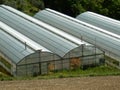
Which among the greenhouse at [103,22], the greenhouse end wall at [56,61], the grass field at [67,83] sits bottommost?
the greenhouse at [103,22]

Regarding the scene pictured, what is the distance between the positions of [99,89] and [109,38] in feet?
49.4

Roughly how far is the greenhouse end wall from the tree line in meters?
21.7

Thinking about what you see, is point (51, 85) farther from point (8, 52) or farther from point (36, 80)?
point (8, 52)

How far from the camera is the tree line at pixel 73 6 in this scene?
55406 mm

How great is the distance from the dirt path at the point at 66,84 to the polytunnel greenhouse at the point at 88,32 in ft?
31.7

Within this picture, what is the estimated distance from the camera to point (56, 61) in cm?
3253

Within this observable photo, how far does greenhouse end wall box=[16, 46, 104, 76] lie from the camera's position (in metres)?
31.1

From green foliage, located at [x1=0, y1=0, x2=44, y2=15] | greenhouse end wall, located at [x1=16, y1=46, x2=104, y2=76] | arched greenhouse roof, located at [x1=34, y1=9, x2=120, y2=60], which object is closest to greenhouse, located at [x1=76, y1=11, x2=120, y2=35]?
arched greenhouse roof, located at [x1=34, y1=9, x2=120, y2=60]

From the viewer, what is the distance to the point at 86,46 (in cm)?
3406

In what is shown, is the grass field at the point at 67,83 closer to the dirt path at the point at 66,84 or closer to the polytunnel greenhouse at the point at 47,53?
the dirt path at the point at 66,84

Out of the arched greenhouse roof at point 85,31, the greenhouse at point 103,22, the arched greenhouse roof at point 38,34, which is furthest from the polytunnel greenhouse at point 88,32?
the arched greenhouse roof at point 38,34

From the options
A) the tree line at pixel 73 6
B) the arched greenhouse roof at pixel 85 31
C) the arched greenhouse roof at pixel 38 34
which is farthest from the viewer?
the tree line at pixel 73 6

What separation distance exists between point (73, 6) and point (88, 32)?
1567cm

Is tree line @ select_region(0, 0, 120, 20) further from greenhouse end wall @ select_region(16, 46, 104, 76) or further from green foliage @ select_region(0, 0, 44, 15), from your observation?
greenhouse end wall @ select_region(16, 46, 104, 76)
